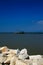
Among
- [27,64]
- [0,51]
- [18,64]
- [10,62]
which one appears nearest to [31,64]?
[27,64]

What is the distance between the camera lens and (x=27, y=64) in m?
6.03

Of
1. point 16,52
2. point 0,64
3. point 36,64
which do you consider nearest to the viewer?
point 36,64

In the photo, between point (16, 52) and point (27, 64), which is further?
point (16, 52)

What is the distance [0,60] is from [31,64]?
1.71 meters

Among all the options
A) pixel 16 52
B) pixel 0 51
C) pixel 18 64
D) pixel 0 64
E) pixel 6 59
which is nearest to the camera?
pixel 18 64

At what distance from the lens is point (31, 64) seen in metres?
5.98

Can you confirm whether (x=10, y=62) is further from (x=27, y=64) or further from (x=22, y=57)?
(x=27, y=64)

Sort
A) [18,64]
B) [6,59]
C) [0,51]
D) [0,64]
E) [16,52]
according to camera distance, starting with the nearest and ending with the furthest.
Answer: [18,64]
[0,64]
[6,59]
[16,52]
[0,51]

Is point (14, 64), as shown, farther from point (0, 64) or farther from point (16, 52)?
point (16, 52)

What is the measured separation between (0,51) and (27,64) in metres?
3.52

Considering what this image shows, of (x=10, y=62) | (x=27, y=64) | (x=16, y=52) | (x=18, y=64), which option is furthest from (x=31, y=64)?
(x=16, y=52)

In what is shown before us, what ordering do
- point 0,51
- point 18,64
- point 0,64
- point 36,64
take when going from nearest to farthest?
point 36,64
point 18,64
point 0,64
point 0,51

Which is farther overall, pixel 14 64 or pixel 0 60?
pixel 0 60

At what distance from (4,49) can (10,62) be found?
9.03ft
